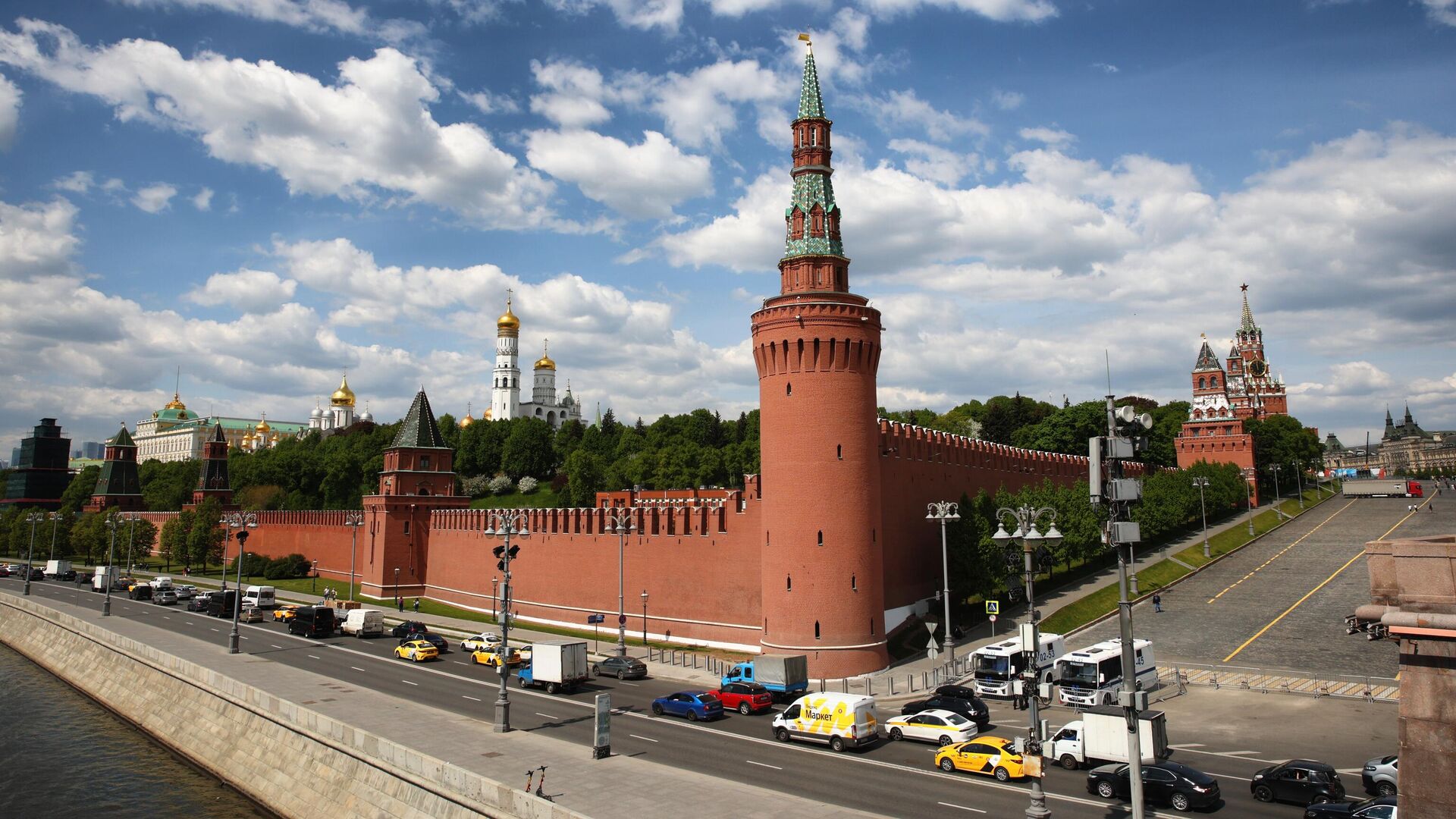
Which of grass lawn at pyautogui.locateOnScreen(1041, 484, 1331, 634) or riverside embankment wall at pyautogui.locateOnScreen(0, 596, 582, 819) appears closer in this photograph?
riverside embankment wall at pyautogui.locateOnScreen(0, 596, 582, 819)

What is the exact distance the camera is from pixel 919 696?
34.8 m

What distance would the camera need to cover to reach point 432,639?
4681 cm

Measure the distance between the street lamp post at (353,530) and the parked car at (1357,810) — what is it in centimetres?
6117

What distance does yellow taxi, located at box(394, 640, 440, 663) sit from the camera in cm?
4297

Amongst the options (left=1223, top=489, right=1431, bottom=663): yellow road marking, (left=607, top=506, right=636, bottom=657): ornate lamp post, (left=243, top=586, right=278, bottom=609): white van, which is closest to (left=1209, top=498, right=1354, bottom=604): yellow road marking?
(left=1223, top=489, right=1431, bottom=663): yellow road marking

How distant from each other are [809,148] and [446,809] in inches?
1316

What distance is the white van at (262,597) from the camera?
213ft

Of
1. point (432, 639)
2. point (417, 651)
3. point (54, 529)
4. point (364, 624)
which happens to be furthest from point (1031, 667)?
point (54, 529)

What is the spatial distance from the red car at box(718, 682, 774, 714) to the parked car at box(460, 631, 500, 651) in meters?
14.7

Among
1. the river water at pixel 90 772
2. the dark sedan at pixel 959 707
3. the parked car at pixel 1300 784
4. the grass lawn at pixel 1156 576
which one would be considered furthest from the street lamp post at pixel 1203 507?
the river water at pixel 90 772

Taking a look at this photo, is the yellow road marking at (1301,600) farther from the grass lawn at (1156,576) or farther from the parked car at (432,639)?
the parked car at (432,639)

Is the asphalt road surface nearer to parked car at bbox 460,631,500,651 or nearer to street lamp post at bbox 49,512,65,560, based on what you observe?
parked car at bbox 460,631,500,651

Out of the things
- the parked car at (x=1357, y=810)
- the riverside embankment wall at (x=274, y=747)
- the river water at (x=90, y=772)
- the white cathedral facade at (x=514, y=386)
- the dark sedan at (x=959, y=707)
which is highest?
the white cathedral facade at (x=514, y=386)

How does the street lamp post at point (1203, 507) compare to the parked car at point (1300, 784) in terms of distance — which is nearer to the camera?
the parked car at point (1300, 784)
